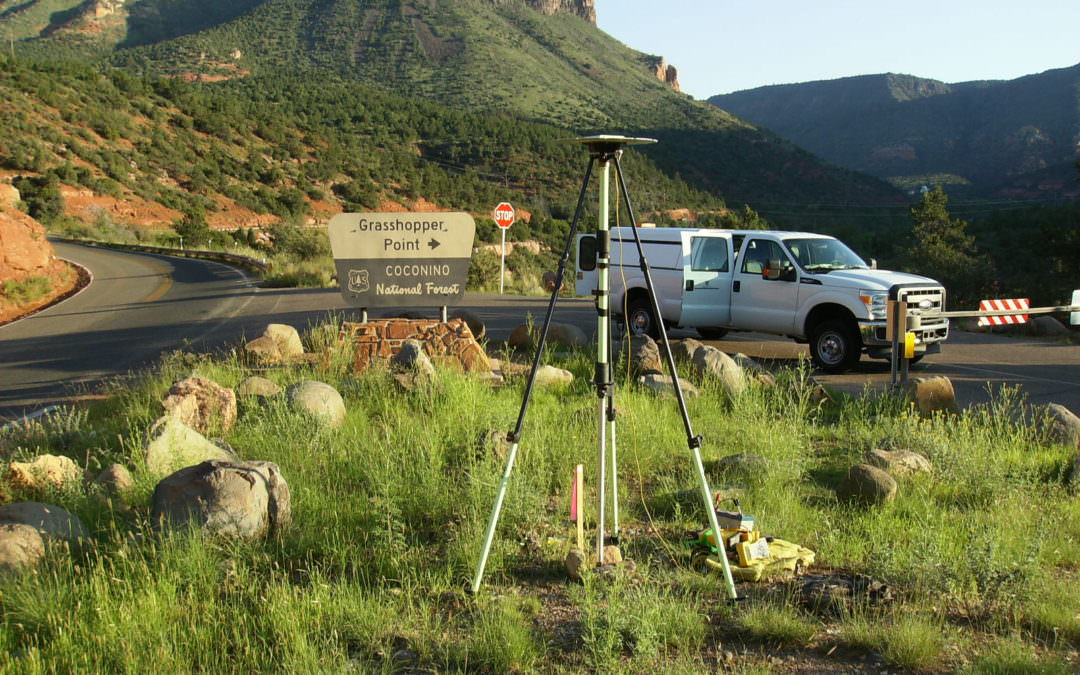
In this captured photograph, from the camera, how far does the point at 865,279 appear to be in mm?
11750

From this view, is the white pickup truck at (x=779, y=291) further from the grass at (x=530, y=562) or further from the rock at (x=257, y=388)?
the rock at (x=257, y=388)

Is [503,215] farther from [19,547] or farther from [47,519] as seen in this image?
[19,547]

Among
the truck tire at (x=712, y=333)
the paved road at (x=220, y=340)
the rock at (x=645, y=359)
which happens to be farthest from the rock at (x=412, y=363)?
the truck tire at (x=712, y=333)

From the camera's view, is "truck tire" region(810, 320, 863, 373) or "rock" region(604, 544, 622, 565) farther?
"truck tire" region(810, 320, 863, 373)

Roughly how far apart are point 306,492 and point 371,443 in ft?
3.12

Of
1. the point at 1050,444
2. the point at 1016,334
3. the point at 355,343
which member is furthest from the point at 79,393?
the point at 1016,334

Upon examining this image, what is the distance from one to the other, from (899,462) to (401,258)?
6.11 meters

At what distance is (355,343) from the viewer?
9.78 meters

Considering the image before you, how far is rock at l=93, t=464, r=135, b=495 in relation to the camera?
5.52 metres

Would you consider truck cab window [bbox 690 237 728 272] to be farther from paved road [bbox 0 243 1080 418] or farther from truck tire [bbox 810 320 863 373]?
truck tire [bbox 810 320 863 373]

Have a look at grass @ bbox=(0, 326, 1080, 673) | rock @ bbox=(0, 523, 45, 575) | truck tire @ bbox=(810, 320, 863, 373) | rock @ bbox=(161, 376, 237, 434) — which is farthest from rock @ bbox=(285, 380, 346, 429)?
truck tire @ bbox=(810, 320, 863, 373)

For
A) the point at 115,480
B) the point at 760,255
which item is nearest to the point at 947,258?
the point at 760,255

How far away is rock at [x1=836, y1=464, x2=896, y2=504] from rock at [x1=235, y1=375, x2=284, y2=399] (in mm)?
4977

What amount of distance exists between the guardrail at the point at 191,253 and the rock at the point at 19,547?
23.9m
